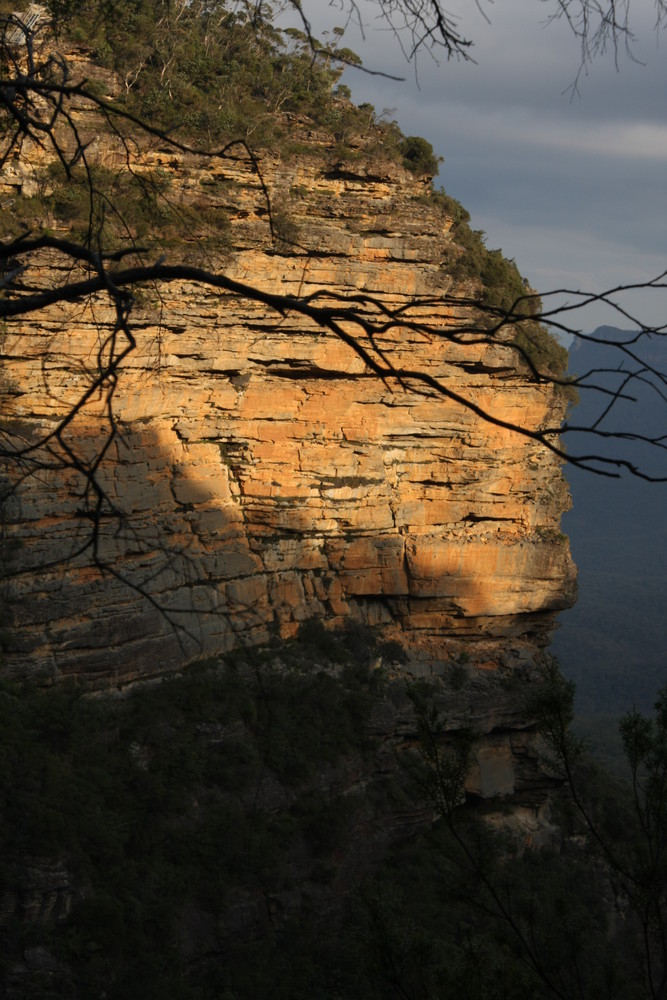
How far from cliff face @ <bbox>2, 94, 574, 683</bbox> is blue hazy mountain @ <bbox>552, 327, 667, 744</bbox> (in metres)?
25.6

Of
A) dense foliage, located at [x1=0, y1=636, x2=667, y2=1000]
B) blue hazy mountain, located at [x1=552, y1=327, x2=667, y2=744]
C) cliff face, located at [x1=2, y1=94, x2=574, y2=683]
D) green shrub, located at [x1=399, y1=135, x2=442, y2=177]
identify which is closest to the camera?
dense foliage, located at [x1=0, y1=636, x2=667, y2=1000]

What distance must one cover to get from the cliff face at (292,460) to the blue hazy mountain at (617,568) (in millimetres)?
25613

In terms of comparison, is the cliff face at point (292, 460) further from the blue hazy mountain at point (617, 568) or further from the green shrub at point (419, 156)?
the blue hazy mountain at point (617, 568)

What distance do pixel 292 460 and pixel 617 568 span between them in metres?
96.4

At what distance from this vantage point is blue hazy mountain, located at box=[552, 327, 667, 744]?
7262 centimetres

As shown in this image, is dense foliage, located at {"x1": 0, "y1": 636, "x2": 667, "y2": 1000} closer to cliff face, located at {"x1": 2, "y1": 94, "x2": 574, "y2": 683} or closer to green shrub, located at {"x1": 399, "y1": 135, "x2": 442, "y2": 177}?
cliff face, located at {"x1": 2, "y1": 94, "x2": 574, "y2": 683}

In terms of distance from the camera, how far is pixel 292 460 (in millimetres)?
21750

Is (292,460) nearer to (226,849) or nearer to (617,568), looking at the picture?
(226,849)

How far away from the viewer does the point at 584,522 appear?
125 meters

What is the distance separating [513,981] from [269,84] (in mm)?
20160

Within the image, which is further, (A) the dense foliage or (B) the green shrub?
(B) the green shrub

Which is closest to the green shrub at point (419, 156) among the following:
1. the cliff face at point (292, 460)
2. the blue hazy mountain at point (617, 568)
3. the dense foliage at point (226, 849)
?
the cliff face at point (292, 460)

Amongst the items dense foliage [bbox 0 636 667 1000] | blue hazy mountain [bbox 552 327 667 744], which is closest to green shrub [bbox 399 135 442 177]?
dense foliage [bbox 0 636 667 1000]

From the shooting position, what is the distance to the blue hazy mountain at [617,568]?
238 ft
